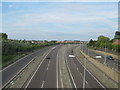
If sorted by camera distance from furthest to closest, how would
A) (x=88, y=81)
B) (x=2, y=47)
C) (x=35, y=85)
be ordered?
1. (x=2, y=47)
2. (x=88, y=81)
3. (x=35, y=85)

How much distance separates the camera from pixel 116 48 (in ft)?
268

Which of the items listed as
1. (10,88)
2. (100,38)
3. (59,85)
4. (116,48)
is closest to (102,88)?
(59,85)

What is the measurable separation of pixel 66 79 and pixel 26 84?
7.95 m

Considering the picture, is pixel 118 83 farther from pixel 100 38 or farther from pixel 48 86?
pixel 100 38

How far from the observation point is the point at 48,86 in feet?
100

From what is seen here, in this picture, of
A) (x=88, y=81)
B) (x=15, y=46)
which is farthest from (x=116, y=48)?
(x=88, y=81)

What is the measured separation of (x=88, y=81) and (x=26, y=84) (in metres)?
11.1

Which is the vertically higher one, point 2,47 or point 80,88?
point 2,47

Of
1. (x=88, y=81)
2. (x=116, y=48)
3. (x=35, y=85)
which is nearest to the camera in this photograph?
(x=35, y=85)

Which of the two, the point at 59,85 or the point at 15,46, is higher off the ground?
the point at 15,46

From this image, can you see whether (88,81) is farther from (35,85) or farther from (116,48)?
(116,48)

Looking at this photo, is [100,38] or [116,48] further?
[100,38]

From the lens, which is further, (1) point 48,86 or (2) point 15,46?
(2) point 15,46

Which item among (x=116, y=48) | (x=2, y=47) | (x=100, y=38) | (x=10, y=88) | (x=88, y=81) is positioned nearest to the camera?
(x=10, y=88)
